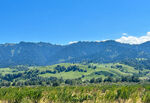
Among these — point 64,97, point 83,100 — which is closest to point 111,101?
point 83,100

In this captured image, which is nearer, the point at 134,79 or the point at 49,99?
the point at 49,99

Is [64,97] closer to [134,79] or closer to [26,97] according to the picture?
[26,97]

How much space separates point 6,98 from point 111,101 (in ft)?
57.1

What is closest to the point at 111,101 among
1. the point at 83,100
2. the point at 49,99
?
the point at 83,100

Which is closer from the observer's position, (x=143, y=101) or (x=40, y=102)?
(x=143, y=101)

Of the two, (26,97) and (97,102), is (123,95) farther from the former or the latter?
(26,97)

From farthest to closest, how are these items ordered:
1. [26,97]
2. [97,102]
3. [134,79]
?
[134,79] → [26,97] → [97,102]

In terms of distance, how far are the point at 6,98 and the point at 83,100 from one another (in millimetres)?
12998

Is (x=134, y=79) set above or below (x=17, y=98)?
below

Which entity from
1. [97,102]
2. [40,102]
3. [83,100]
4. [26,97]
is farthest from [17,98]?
[97,102]

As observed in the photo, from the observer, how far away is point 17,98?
28.5m

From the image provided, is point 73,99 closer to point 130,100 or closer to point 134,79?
point 130,100

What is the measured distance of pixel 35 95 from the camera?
29109mm

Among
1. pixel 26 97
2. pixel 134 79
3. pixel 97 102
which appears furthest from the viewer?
pixel 134 79
